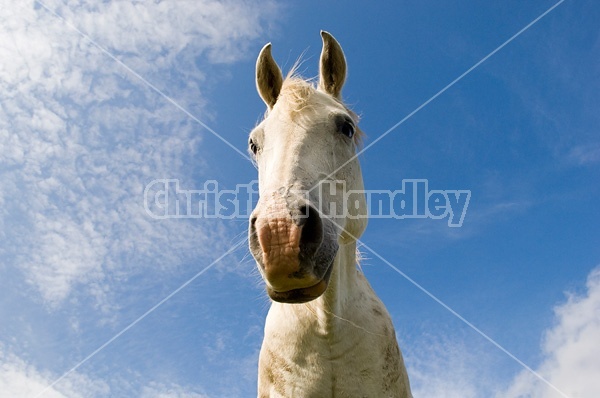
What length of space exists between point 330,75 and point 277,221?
2.61 meters

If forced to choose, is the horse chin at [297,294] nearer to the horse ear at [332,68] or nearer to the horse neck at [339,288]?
the horse neck at [339,288]

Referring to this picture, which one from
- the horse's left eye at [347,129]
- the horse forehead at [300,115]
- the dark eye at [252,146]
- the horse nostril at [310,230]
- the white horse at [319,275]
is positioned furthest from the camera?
the dark eye at [252,146]

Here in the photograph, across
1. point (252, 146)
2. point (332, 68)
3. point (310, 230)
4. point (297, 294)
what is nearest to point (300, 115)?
point (252, 146)

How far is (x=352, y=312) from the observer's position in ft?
12.8

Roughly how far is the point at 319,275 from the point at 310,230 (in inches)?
12.2

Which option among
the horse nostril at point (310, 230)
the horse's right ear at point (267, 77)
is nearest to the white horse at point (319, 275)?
the horse nostril at point (310, 230)

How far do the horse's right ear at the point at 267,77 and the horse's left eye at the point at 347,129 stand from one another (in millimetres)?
1072

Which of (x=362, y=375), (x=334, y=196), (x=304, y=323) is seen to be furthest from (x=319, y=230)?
(x=362, y=375)

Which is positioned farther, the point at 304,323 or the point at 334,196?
the point at 304,323

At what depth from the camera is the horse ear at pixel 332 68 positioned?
4.65 metres

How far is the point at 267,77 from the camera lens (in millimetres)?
4812

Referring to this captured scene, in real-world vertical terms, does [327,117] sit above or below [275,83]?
below

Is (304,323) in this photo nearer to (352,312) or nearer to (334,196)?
(352,312)

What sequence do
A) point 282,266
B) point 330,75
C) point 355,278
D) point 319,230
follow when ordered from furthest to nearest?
point 330,75 → point 355,278 → point 319,230 → point 282,266
